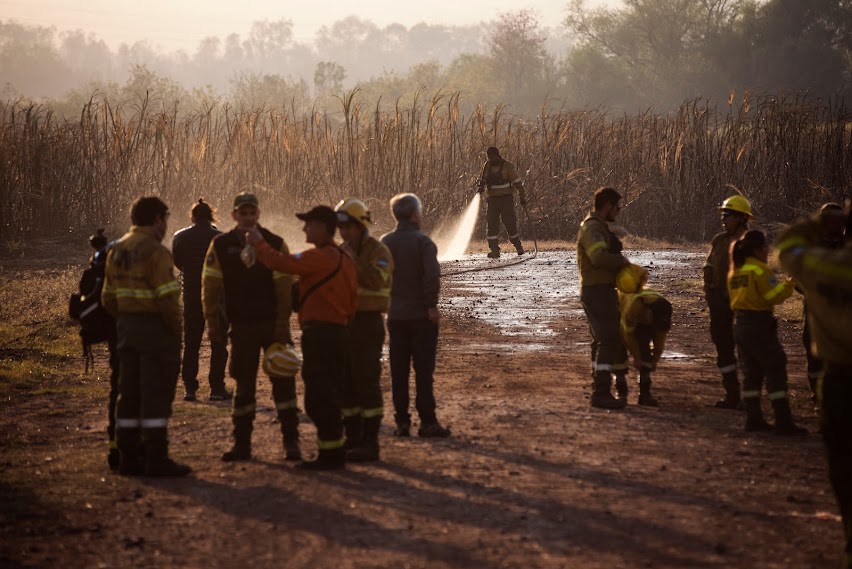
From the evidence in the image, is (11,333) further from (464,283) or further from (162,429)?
(162,429)

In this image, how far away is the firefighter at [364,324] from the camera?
28.3ft

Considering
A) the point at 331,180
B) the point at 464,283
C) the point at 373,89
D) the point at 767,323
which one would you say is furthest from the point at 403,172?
the point at 373,89

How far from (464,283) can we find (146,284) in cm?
1161

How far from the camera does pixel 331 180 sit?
2569cm

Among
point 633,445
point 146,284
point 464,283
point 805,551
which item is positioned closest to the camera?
point 805,551

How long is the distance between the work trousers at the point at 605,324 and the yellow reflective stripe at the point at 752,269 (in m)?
1.30

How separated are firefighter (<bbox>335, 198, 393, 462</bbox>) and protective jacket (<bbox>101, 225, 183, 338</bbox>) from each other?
122 cm

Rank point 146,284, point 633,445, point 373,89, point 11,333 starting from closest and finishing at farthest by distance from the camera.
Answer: point 146,284, point 633,445, point 11,333, point 373,89

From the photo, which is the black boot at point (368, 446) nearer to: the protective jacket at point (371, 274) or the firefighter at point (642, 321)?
the protective jacket at point (371, 274)

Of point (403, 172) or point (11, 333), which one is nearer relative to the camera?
point (11, 333)

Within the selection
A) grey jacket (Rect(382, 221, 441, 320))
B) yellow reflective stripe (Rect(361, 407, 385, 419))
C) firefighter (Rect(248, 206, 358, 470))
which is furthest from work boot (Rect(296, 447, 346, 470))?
grey jacket (Rect(382, 221, 441, 320))

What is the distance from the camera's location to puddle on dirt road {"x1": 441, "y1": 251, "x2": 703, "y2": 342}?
53.0 ft

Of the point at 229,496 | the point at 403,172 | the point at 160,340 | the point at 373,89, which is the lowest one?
the point at 229,496

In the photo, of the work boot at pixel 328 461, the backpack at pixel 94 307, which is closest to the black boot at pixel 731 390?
the work boot at pixel 328 461
